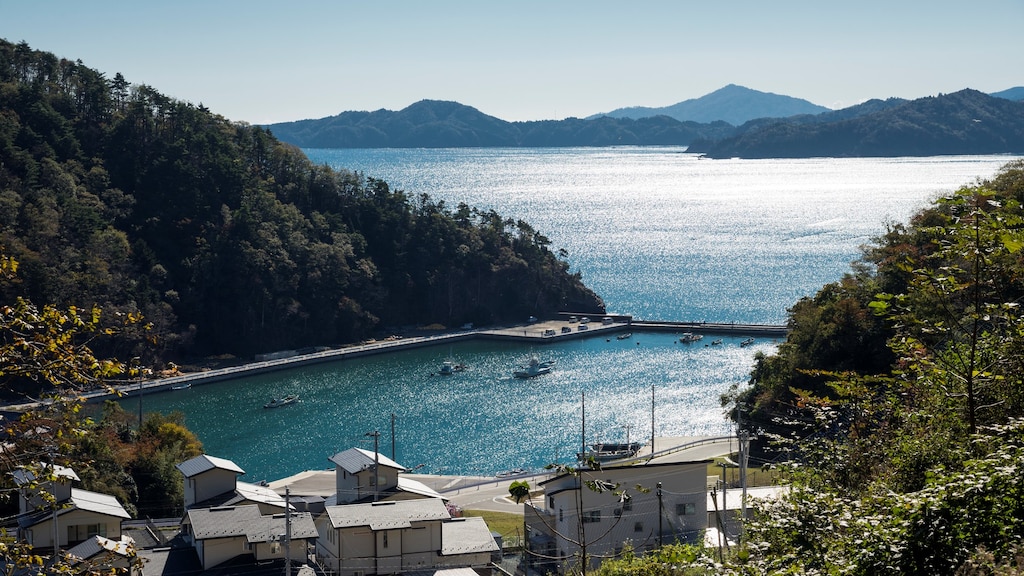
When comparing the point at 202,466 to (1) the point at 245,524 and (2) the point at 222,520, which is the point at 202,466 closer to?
(2) the point at 222,520

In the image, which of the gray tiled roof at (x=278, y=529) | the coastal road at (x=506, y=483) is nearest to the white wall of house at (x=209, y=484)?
the gray tiled roof at (x=278, y=529)

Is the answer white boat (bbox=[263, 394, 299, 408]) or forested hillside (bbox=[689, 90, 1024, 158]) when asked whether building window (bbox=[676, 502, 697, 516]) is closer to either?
white boat (bbox=[263, 394, 299, 408])

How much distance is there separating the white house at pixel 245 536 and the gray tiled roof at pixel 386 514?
0.62 meters

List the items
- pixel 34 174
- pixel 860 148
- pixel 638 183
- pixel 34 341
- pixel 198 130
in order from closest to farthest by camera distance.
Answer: pixel 34 341, pixel 34 174, pixel 198 130, pixel 638 183, pixel 860 148

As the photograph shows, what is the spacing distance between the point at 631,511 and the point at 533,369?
33454mm

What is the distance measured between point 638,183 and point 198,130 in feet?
353

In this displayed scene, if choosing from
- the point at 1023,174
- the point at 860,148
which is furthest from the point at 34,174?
the point at 860,148

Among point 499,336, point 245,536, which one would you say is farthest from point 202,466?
point 499,336

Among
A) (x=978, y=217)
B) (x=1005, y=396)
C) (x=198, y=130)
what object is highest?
(x=198, y=130)

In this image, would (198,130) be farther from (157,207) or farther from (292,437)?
(292,437)

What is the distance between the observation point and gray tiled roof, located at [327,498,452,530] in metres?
17.2

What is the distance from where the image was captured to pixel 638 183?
16538cm

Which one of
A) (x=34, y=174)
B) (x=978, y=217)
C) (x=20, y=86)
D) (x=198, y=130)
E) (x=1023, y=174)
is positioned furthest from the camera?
(x=198, y=130)

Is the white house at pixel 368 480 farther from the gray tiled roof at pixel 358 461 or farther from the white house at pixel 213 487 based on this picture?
the white house at pixel 213 487
